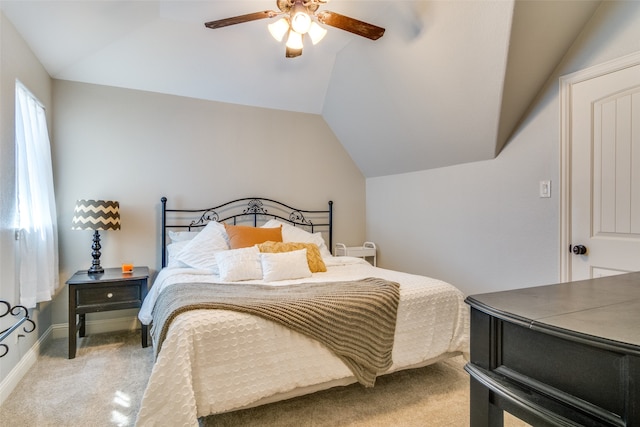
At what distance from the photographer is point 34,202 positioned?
2.41 metres

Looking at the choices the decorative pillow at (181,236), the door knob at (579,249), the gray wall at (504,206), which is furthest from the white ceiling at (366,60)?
the decorative pillow at (181,236)

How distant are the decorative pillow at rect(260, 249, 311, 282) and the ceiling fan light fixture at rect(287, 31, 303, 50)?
1513mm

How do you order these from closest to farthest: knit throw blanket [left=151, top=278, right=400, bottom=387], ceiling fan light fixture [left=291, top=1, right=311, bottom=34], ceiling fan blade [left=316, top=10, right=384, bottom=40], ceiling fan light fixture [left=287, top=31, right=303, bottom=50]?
knit throw blanket [left=151, top=278, right=400, bottom=387] → ceiling fan light fixture [left=291, top=1, right=311, bottom=34] → ceiling fan blade [left=316, top=10, right=384, bottom=40] → ceiling fan light fixture [left=287, top=31, right=303, bottom=50]

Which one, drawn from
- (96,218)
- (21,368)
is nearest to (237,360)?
(21,368)

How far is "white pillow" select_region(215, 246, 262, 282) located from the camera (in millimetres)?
2500

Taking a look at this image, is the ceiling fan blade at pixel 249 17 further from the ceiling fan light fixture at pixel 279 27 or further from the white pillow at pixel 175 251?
the white pillow at pixel 175 251

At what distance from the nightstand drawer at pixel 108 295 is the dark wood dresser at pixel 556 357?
2647 millimetres

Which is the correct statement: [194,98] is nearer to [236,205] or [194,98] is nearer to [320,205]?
[236,205]

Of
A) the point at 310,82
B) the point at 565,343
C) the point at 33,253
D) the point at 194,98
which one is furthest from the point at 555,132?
the point at 33,253

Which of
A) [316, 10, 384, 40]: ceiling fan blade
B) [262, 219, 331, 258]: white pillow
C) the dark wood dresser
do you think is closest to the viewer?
the dark wood dresser

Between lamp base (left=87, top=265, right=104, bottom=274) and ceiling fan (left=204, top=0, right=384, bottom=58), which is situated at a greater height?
ceiling fan (left=204, top=0, right=384, bottom=58)

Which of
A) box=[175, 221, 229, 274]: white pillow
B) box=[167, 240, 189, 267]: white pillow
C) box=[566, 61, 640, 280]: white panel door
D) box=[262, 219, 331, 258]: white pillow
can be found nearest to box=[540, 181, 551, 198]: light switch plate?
box=[566, 61, 640, 280]: white panel door

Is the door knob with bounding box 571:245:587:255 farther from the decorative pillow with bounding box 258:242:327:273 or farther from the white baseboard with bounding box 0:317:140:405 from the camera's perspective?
the white baseboard with bounding box 0:317:140:405

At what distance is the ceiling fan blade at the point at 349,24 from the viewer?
1992 mm
